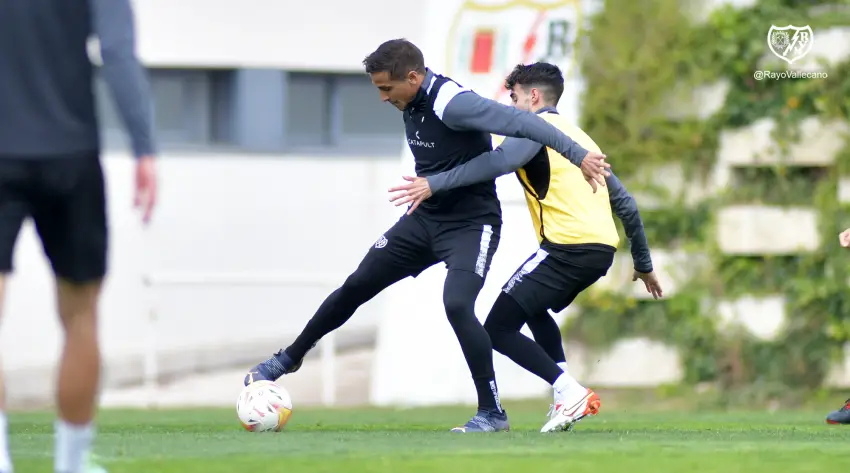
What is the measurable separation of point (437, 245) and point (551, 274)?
661 mm

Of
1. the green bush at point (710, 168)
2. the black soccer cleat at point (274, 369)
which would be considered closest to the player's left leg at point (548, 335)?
the black soccer cleat at point (274, 369)

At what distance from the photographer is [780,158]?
1536 centimetres

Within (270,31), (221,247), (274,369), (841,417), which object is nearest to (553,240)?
(274,369)

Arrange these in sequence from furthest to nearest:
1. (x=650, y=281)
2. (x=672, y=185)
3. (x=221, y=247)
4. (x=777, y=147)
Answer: (x=221, y=247) → (x=672, y=185) → (x=777, y=147) → (x=650, y=281)

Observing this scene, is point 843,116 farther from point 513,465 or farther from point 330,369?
point 513,465

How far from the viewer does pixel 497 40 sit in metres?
14.5

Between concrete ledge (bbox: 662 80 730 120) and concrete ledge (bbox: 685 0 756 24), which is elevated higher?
concrete ledge (bbox: 685 0 756 24)

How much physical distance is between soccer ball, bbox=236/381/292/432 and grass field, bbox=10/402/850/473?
0.34 feet

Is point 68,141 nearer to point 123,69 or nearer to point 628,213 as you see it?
point 123,69

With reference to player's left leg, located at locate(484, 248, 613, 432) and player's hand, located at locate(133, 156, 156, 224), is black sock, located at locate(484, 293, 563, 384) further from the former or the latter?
player's hand, located at locate(133, 156, 156, 224)

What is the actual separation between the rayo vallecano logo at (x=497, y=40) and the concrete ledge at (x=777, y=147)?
217 centimetres

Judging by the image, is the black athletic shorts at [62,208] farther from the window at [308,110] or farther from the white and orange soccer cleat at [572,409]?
the window at [308,110]

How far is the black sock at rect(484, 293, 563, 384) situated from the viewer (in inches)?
305

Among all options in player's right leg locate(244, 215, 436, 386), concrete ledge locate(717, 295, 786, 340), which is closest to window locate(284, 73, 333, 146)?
concrete ledge locate(717, 295, 786, 340)
